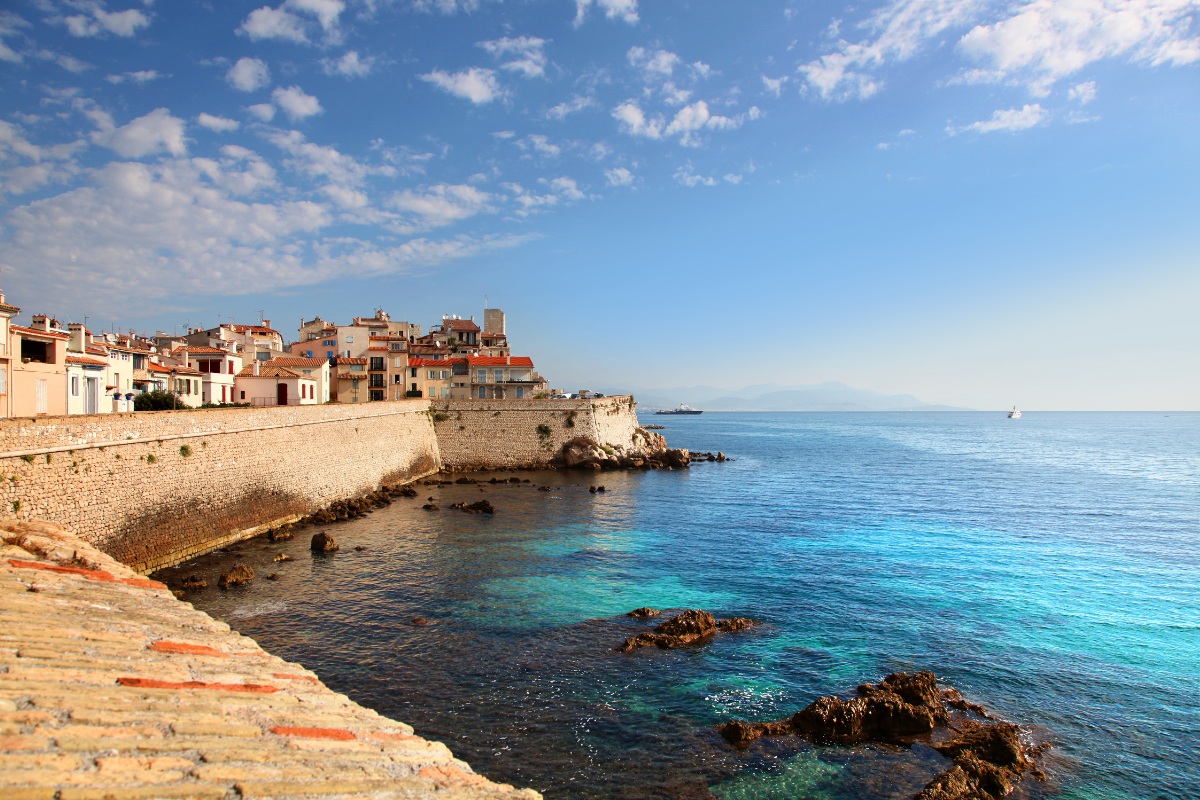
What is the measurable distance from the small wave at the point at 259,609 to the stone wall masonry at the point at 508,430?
3533 cm

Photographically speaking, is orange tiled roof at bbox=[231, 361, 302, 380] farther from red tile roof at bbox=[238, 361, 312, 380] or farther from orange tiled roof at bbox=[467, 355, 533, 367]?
orange tiled roof at bbox=[467, 355, 533, 367]

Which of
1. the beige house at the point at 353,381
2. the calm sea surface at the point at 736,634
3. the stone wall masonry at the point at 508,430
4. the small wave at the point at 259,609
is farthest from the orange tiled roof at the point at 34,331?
the beige house at the point at 353,381

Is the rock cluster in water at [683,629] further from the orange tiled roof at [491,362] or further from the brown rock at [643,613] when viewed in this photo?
the orange tiled roof at [491,362]

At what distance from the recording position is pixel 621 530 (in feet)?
109

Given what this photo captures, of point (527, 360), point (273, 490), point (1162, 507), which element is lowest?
point (1162, 507)

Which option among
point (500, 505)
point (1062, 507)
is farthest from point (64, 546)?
point (1062, 507)

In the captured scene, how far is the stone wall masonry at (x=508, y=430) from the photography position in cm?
5609

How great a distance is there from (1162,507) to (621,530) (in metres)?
38.2

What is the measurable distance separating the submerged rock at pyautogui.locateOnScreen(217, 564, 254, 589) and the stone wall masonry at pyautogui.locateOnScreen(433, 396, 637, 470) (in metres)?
33.1

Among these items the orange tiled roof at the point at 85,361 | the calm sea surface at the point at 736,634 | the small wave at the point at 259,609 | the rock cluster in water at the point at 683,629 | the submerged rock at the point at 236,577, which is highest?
the orange tiled roof at the point at 85,361

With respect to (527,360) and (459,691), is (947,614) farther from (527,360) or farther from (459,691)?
(527,360)

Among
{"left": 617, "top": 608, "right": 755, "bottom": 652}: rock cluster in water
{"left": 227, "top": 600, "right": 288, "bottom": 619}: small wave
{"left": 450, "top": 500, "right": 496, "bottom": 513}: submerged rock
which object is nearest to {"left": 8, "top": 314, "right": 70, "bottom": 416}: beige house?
{"left": 227, "top": 600, "right": 288, "bottom": 619}: small wave

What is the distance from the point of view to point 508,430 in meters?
57.2

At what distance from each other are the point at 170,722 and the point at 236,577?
62.8 ft
